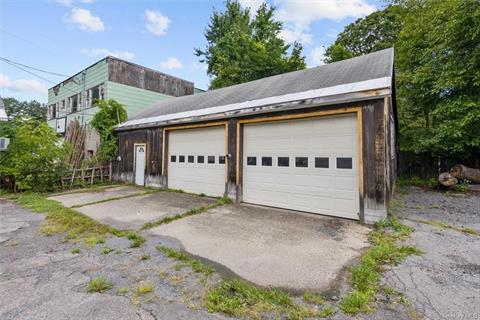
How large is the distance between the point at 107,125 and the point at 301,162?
9.82m

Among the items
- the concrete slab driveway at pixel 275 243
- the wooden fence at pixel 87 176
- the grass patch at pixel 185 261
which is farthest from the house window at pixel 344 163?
the wooden fence at pixel 87 176

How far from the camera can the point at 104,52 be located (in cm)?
1343

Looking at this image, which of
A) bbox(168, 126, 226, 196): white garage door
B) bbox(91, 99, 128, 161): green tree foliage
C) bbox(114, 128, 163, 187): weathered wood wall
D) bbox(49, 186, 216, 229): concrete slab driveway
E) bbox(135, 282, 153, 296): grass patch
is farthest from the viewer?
bbox(91, 99, 128, 161): green tree foliage

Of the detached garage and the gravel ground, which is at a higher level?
the detached garage

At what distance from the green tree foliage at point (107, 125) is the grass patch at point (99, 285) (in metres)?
9.54

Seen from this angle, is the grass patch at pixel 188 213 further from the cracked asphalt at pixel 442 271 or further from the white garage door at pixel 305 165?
the cracked asphalt at pixel 442 271

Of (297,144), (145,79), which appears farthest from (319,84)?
(145,79)

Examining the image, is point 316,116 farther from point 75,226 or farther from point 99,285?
point 75,226

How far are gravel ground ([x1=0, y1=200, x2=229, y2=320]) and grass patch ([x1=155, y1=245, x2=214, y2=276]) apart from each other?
76 mm

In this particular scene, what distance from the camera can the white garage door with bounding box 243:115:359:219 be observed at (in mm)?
5059

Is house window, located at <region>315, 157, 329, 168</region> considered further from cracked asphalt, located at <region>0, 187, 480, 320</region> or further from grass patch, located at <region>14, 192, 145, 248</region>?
grass patch, located at <region>14, 192, 145, 248</region>

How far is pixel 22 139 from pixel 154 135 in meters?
4.15

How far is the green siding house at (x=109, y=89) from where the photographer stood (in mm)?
13469

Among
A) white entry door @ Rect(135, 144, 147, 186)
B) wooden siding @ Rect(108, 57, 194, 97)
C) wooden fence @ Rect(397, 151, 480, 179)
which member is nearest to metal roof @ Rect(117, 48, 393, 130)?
white entry door @ Rect(135, 144, 147, 186)
